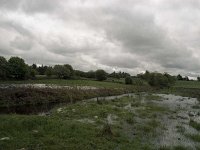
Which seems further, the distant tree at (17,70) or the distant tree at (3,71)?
the distant tree at (17,70)

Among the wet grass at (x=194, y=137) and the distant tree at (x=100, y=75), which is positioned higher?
the distant tree at (x=100, y=75)

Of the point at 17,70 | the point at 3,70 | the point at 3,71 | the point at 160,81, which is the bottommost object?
the point at 160,81

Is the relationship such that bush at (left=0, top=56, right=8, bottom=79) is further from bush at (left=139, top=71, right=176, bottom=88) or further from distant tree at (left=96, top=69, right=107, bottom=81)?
bush at (left=139, top=71, right=176, bottom=88)

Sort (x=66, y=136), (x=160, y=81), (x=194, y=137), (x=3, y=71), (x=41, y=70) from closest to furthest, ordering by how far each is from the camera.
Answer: (x=66, y=136) < (x=194, y=137) < (x=3, y=71) < (x=160, y=81) < (x=41, y=70)

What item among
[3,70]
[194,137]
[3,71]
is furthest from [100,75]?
[194,137]

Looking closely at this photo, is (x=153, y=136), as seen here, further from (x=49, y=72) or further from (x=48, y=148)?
(x=49, y=72)

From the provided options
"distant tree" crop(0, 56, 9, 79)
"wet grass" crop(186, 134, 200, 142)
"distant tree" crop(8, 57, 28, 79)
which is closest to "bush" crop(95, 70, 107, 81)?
"distant tree" crop(8, 57, 28, 79)

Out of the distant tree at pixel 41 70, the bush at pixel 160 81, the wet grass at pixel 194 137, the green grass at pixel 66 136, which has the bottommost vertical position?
the wet grass at pixel 194 137

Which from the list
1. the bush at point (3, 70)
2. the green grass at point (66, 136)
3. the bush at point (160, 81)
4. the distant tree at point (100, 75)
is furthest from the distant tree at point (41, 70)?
the green grass at point (66, 136)

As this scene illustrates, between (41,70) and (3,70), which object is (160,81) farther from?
(3,70)

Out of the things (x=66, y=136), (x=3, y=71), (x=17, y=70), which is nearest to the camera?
(x=66, y=136)

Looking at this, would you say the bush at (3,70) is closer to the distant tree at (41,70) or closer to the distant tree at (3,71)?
the distant tree at (3,71)

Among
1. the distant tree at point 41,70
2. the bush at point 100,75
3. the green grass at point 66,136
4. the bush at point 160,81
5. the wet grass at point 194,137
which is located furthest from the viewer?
the distant tree at point 41,70

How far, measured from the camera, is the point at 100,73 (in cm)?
14500
